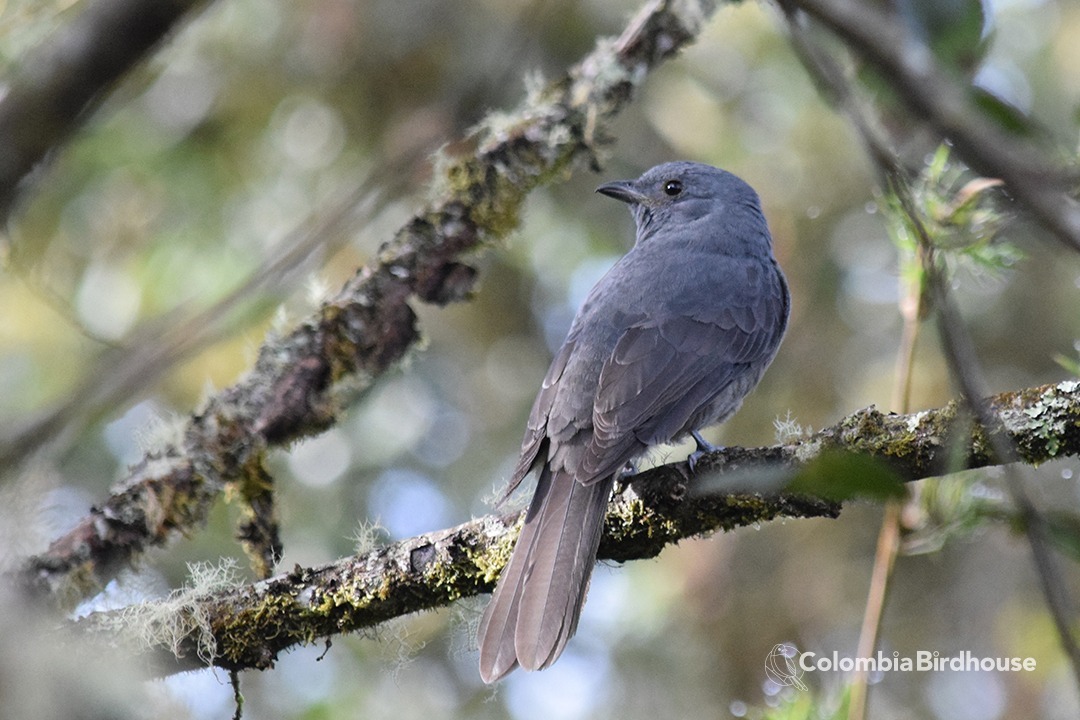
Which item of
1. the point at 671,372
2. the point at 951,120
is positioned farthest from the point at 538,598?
the point at 951,120

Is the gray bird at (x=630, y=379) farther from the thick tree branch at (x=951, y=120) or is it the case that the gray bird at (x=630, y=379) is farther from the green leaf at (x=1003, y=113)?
the thick tree branch at (x=951, y=120)

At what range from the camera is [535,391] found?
6977 millimetres

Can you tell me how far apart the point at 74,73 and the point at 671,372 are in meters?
2.99

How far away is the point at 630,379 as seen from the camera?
3971 millimetres

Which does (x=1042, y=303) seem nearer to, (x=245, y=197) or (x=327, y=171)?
(x=327, y=171)

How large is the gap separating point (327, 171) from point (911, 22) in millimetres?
5525

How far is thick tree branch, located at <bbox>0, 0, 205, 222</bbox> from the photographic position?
1227 millimetres

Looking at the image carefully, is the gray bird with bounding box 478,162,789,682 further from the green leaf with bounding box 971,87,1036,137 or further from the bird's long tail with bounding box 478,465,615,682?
the green leaf with bounding box 971,87,1036,137

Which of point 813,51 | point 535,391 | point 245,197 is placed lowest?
point 813,51

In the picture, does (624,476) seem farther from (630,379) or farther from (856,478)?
(856,478)

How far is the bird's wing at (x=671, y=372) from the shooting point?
375cm

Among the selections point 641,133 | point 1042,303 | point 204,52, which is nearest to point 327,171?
point 204,52

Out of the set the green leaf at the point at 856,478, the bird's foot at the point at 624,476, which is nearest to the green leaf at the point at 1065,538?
the green leaf at the point at 856,478

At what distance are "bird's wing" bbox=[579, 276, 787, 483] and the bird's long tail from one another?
29cm
